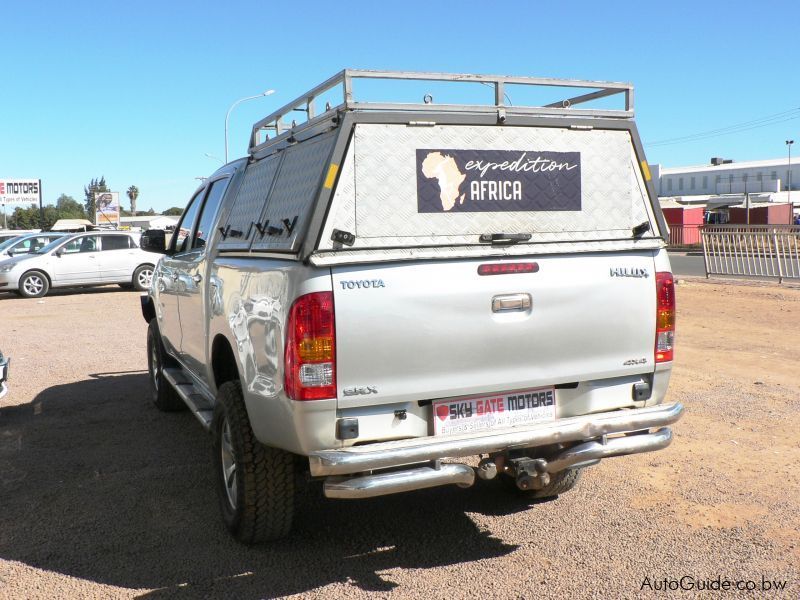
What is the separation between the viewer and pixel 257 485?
4.09m

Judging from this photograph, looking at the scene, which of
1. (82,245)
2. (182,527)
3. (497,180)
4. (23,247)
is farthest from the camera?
(23,247)

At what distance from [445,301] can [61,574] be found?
232cm

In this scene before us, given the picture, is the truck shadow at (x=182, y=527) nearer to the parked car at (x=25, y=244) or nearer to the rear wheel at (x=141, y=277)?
the rear wheel at (x=141, y=277)

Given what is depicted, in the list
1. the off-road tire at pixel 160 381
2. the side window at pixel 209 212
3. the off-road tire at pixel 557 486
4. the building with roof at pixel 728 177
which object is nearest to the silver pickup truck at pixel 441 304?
the off-road tire at pixel 557 486

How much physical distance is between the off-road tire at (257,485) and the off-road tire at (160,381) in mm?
3103

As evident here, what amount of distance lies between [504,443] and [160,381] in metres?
4.43

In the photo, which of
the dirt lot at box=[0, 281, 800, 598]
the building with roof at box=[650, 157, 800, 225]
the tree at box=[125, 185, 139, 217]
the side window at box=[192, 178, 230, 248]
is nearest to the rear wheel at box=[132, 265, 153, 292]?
the dirt lot at box=[0, 281, 800, 598]

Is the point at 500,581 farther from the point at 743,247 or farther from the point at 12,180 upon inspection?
the point at 12,180

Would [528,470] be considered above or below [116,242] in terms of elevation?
below

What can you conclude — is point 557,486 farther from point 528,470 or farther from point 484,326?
point 484,326

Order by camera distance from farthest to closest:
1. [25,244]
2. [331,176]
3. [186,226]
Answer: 1. [25,244]
2. [186,226]
3. [331,176]

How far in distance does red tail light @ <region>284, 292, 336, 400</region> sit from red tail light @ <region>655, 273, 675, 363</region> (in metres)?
1.77

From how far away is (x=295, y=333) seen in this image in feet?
11.8

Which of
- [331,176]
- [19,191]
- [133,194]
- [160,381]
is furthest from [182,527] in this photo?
[133,194]
